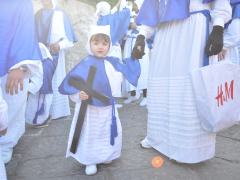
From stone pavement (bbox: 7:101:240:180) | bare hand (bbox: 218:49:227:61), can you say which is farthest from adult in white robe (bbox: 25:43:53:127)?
bare hand (bbox: 218:49:227:61)

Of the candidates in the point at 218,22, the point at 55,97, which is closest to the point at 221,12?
the point at 218,22

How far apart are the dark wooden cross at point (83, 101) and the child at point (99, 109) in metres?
0.03

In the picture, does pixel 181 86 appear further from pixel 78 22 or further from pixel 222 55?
pixel 78 22

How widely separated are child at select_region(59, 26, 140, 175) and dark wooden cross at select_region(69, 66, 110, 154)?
3 cm

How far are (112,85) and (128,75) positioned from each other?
0.17 metres

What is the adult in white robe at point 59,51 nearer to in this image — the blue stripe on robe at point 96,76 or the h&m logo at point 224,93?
the blue stripe on robe at point 96,76

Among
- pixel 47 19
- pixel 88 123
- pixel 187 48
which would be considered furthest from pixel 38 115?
pixel 187 48

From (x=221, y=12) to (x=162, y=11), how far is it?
585mm

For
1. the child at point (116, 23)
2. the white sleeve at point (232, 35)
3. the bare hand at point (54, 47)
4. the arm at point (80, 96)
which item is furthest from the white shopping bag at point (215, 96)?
the child at point (116, 23)

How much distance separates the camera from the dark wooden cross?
3.63 m

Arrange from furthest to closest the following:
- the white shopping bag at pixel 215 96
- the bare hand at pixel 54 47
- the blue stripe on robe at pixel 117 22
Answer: the blue stripe on robe at pixel 117 22 < the bare hand at pixel 54 47 < the white shopping bag at pixel 215 96

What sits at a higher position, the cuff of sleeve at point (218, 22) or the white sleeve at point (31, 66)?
the cuff of sleeve at point (218, 22)

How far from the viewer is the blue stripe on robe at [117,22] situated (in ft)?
24.4

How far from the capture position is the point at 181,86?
12.4 feet
